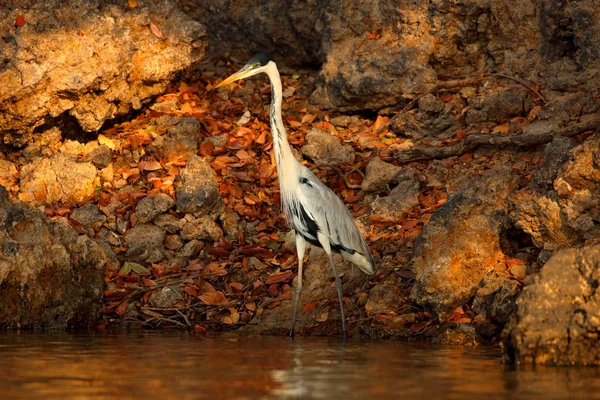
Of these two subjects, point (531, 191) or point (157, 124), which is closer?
point (531, 191)

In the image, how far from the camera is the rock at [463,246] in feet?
28.2

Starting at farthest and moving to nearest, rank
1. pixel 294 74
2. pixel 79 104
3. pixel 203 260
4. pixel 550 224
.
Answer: pixel 294 74, pixel 79 104, pixel 203 260, pixel 550 224

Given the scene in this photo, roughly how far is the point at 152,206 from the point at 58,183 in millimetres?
1217

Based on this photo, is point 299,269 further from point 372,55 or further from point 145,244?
point 372,55

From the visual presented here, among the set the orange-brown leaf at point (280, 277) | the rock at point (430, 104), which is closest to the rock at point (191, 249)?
the orange-brown leaf at point (280, 277)

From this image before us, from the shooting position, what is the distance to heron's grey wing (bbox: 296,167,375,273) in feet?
30.9

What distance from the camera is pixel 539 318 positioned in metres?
6.42

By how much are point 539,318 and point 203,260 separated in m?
4.74

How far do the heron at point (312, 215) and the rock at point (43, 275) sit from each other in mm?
1959

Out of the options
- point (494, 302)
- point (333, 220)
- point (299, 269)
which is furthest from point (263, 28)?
point (494, 302)

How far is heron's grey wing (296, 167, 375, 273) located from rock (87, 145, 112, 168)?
112 inches

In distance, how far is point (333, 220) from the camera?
968 centimetres

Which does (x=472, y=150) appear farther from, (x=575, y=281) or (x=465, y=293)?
(x=575, y=281)

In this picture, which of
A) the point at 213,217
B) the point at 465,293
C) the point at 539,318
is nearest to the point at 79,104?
the point at 213,217
